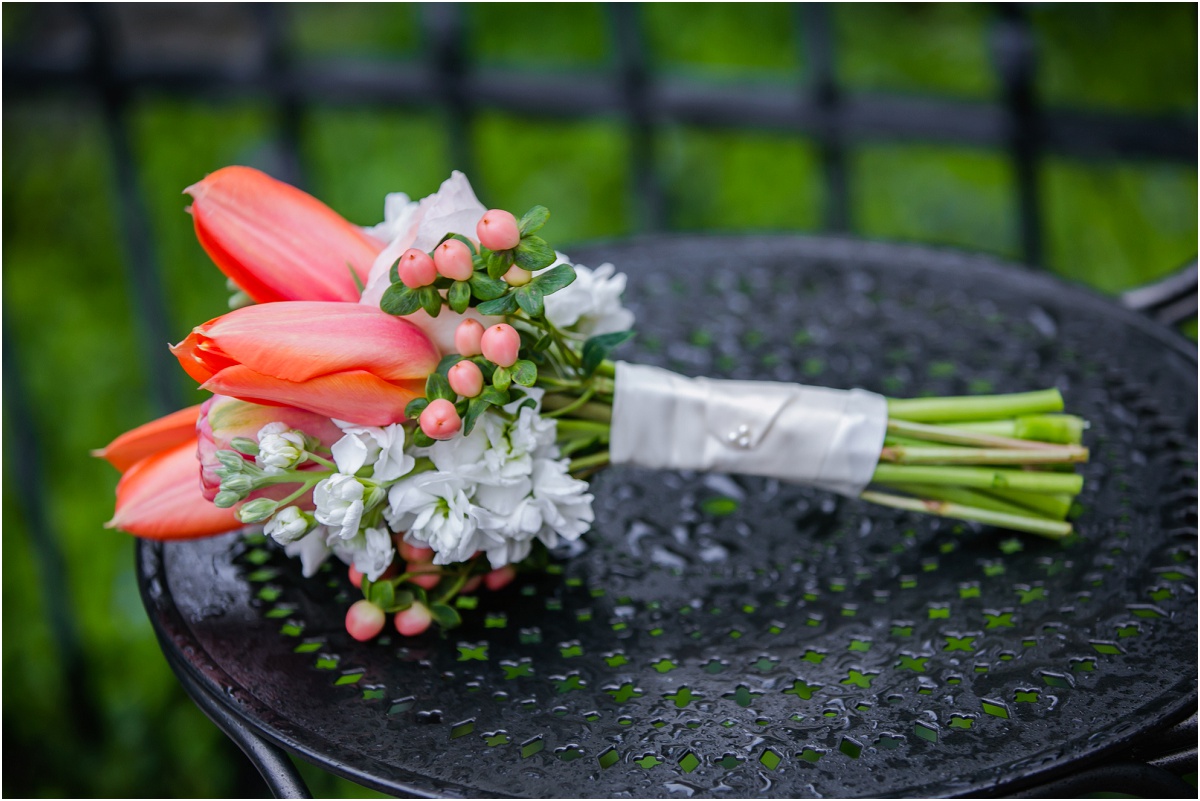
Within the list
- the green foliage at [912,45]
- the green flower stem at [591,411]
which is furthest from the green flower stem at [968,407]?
the green foliage at [912,45]

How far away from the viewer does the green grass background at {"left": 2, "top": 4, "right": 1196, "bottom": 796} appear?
1684 millimetres

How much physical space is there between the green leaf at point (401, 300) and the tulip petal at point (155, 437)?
0.53 ft

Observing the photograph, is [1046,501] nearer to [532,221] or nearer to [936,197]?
[532,221]

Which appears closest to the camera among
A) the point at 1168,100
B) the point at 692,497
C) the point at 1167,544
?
the point at 1167,544

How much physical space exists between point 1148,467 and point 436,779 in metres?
0.57

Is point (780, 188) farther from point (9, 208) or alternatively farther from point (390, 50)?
point (9, 208)

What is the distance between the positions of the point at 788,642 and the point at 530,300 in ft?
0.89

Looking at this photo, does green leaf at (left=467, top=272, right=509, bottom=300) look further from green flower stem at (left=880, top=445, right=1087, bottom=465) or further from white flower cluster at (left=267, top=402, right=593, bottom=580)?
green flower stem at (left=880, top=445, right=1087, bottom=465)

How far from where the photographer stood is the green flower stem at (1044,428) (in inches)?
32.6

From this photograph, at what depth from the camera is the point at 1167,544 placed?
0.78 meters

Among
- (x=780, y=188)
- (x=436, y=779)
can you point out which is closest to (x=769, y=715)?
(x=436, y=779)

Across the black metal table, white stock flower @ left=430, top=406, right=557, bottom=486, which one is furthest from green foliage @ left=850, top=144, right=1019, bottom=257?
white stock flower @ left=430, top=406, right=557, bottom=486

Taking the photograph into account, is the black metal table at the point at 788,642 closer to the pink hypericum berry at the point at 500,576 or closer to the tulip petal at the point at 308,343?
the pink hypericum berry at the point at 500,576

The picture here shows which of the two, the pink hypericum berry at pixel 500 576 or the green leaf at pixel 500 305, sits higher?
the green leaf at pixel 500 305
